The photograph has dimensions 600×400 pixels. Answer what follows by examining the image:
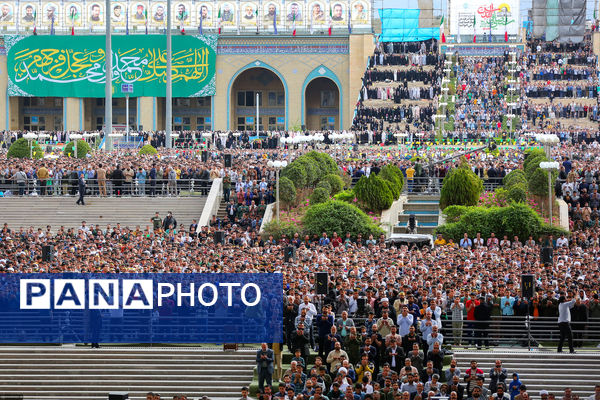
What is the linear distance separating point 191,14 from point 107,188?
3421 centimetres

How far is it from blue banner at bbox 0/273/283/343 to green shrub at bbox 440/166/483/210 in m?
14.1

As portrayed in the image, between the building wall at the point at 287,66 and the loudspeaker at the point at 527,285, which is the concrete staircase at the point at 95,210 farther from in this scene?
the building wall at the point at 287,66

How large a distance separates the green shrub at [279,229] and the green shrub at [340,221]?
1.09ft

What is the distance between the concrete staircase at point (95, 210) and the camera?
34.8 meters

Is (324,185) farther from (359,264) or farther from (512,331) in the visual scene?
(512,331)

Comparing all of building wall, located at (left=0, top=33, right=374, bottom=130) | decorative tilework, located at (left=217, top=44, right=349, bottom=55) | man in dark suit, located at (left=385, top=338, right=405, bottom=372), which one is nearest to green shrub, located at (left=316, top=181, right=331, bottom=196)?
man in dark suit, located at (left=385, top=338, right=405, bottom=372)

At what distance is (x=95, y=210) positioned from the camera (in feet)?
116

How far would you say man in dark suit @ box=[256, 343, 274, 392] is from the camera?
63.7 ft

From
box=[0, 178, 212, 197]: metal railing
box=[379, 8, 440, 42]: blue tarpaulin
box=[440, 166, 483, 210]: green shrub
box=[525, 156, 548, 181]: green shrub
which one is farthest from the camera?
box=[379, 8, 440, 42]: blue tarpaulin

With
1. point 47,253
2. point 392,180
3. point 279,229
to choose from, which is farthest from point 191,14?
point 47,253

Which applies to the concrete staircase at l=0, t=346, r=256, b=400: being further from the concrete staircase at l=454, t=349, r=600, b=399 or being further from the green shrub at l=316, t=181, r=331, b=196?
the green shrub at l=316, t=181, r=331, b=196

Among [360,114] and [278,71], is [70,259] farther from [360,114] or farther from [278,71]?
[278,71]

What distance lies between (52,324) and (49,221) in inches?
527

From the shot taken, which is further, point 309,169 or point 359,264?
point 309,169
